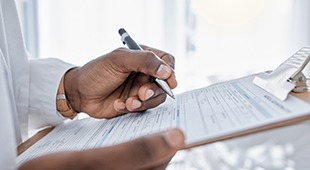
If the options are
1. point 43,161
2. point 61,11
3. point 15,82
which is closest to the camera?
point 43,161

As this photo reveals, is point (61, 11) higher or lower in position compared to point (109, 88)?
higher

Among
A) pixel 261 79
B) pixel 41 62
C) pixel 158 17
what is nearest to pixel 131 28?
pixel 158 17

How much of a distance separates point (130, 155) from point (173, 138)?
37mm

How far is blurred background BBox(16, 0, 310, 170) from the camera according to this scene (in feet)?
4.99

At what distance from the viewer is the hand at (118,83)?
0.60 metres

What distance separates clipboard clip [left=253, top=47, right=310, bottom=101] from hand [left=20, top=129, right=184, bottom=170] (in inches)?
7.2

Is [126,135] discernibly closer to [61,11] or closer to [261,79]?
[261,79]

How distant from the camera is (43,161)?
11.7 inches

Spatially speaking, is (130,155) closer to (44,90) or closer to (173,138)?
(173,138)

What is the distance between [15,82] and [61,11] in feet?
2.98

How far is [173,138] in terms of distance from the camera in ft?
0.93

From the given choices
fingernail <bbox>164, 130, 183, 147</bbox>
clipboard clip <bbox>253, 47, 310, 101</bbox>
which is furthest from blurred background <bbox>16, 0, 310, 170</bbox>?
fingernail <bbox>164, 130, 183, 147</bbox>

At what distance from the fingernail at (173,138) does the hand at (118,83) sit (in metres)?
0.31

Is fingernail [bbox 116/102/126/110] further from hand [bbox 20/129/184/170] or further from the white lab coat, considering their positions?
hand [bbox 20/129/184/170]
